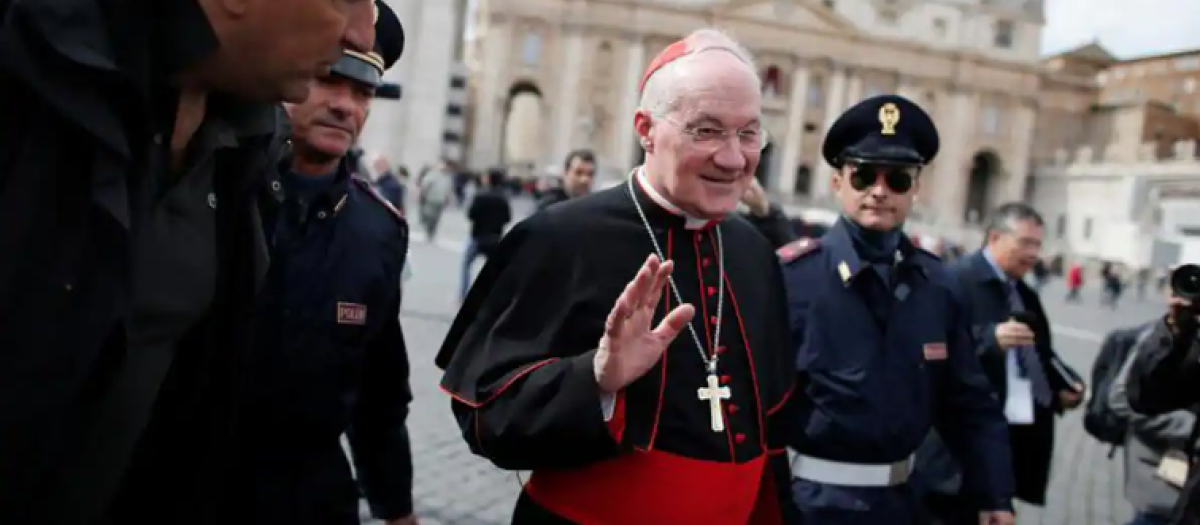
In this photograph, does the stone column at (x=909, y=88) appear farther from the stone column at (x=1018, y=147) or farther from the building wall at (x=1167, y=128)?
the building wall at (x=1167, y=128)

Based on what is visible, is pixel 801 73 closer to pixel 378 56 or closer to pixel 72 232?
pixel 378 56

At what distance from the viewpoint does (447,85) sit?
2595 cm

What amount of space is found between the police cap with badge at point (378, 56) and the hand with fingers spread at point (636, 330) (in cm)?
92

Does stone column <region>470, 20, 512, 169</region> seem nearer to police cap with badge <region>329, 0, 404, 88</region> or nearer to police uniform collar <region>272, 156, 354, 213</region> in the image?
police cap with badge <region>329, 0, 404, 88</region>

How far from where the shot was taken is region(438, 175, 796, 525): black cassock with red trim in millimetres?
2047

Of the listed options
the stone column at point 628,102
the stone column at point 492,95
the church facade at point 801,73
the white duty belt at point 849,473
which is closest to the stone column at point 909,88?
the church facade at point 801,73

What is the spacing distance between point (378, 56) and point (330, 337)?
745mm

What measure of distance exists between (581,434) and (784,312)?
79 centimetres

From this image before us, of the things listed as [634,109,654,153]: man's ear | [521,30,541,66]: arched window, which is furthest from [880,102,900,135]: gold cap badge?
[521,30,541,66]: arched window

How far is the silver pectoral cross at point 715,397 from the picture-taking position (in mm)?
2209

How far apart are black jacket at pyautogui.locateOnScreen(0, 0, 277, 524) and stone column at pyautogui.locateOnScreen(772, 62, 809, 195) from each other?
58.7m

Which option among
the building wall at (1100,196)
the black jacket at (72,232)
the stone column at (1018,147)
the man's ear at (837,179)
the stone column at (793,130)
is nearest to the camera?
the black jacket at (72,232)

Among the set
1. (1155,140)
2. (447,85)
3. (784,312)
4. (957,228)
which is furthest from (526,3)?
(784,312)

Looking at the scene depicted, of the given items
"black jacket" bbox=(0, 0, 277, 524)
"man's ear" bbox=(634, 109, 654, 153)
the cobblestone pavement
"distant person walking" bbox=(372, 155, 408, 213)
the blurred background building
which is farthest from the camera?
the blurred background building
